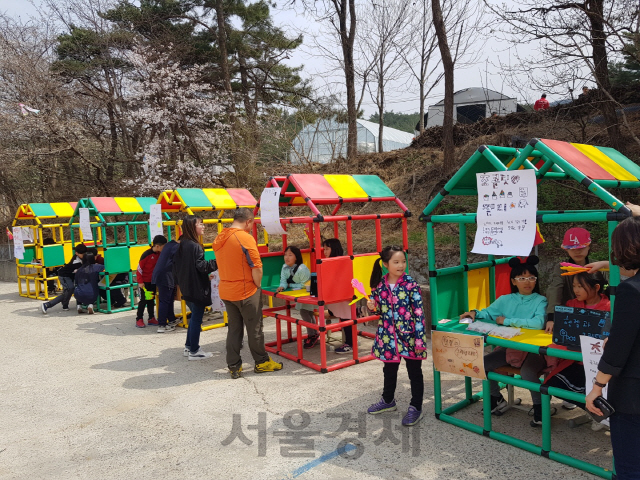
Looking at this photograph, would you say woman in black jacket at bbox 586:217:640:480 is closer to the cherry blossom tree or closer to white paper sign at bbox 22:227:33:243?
white paper sign at bbox 22:227:33:243

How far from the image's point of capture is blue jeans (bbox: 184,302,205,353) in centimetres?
582

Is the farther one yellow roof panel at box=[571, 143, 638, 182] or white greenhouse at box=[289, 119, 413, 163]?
white greenhouse at box=[289, 119, 413, 163]

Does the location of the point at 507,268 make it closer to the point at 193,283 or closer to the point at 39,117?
the point at 193,283

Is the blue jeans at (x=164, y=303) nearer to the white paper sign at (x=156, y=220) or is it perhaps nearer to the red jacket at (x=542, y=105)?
the white paper sign at (x=156, y=220)

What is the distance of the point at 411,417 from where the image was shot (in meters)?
3.76

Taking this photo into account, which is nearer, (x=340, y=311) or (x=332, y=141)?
(x=340, y=311)

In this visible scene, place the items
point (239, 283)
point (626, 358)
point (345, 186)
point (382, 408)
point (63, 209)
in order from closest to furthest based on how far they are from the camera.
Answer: point (626, 358) < point (382, 408) < point (239, 283) < point (345, 186) < point (63, 209)

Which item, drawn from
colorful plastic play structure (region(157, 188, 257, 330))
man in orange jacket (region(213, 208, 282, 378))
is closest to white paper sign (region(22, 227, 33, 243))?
colorful plastic play structure (region(157, 188, 257, 330))

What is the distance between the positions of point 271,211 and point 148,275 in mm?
3286

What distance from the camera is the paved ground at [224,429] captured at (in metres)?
3.22

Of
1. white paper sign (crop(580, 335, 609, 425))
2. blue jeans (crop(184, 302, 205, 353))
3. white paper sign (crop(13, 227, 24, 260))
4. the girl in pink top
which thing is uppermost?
white paper sign (crop(13, 227, 24, 260))

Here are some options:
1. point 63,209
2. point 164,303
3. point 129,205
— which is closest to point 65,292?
point 129,205

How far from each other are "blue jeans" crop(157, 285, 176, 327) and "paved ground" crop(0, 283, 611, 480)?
4.63 ft

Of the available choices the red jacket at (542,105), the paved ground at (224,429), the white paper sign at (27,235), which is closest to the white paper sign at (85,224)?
the white paper sign at (27,235)
